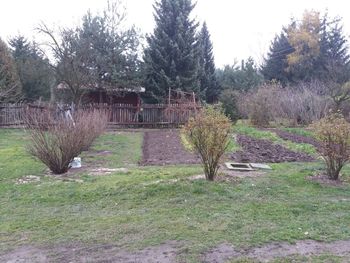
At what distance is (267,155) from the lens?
11008mm

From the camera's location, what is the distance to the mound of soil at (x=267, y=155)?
10.3 metres

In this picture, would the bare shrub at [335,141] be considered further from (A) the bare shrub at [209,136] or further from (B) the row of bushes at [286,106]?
(B) the row of bushes at [286,106]

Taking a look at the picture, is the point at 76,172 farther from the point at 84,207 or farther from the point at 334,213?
the point at 334,213

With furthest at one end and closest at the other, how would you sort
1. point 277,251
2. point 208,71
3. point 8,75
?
point 208,71 < point 8,75 < point 277,251

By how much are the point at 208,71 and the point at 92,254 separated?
33.8m

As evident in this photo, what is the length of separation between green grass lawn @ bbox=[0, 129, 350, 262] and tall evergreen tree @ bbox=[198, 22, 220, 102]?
26655 millimetres

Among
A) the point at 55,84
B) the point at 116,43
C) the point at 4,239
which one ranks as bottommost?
the point at 4,239

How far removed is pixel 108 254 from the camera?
412cm

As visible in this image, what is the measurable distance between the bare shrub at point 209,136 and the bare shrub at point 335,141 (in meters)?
1.78

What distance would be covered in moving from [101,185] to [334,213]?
3.91 meters

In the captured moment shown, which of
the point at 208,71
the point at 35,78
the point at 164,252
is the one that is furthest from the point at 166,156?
the point at 208,71

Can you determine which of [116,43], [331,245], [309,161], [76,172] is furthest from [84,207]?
[116,43]

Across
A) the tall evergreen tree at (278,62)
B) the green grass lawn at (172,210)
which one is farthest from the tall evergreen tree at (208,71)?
the green grass lawn at (172,210)

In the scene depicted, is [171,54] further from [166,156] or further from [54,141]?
[54,141]
